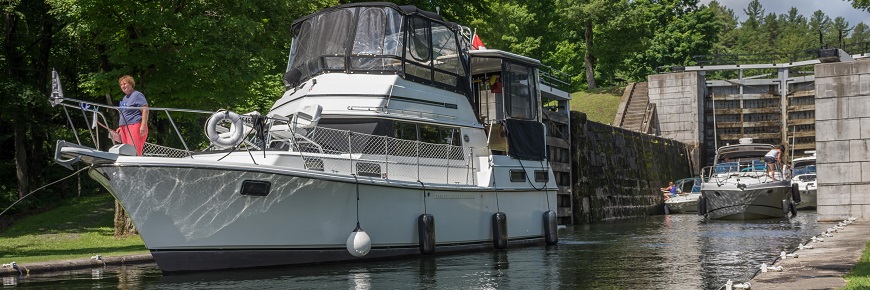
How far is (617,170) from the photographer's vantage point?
40.5m

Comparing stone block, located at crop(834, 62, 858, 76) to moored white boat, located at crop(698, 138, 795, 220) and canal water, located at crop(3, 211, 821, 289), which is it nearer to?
canal water, located at crop(3, 211, 821, 289)

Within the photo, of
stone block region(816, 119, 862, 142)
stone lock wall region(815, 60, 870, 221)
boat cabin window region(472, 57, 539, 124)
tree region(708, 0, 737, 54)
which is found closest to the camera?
boat cabin window region(472, 57, 539, 124)

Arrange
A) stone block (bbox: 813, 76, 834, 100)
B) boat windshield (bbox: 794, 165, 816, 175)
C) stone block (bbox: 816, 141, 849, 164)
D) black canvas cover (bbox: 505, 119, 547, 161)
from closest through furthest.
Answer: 1. black canvas cover (bbox: 505, 119, 547, 161)
2. stone block (bbox: 816, 141, 849, 164)
3. stone block (bbox: 813, 76, 834, 100)
4. boat windshield (bbox: 794, 165, 816, 175)

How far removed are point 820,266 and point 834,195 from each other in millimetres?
14745

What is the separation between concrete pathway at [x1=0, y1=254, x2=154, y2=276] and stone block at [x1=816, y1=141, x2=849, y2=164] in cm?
1656

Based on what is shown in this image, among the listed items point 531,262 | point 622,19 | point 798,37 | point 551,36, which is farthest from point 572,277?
point 798,37

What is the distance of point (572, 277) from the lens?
13578 mm

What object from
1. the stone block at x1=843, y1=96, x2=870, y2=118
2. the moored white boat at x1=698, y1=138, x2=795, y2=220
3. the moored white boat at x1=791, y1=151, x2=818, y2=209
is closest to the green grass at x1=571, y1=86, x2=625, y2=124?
the moored white boat at x1=791, y1=151, x2=818, y2=209

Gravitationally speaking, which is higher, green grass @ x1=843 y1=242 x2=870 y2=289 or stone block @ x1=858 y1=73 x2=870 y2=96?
stone block @ x1=858 y1=73 x2=870 y2=96

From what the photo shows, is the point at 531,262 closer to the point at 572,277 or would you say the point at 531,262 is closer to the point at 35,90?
the point at 572,277

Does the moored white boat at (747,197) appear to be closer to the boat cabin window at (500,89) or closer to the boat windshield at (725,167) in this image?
the boat windshield at (725,167)

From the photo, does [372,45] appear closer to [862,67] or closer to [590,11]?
[862,67]

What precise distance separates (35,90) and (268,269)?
17707mm

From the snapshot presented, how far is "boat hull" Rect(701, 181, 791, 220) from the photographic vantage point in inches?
1296
